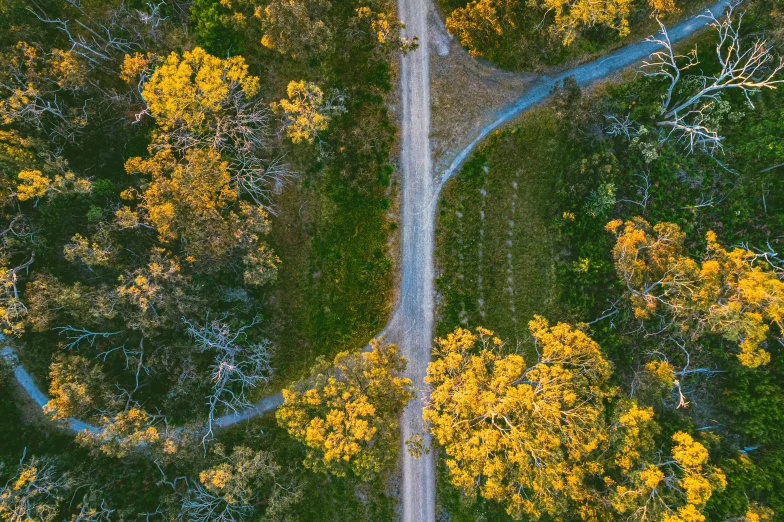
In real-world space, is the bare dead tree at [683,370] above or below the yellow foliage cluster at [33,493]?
below

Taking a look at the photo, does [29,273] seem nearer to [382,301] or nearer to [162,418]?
[162,418]

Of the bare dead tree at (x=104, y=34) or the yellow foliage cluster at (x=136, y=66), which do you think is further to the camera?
the bare dead tree at (x=104, y=34)

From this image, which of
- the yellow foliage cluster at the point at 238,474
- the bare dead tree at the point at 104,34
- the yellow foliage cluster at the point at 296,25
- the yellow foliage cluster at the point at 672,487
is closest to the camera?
the yellow foliage cluster at the point at 672,487

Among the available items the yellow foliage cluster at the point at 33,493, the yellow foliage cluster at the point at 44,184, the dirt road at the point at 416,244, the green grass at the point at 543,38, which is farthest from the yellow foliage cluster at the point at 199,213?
the green grass at the point at 543,38

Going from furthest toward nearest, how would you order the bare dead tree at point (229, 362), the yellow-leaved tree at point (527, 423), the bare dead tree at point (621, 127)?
the bare dead tree at point (621, 127), the bare dead tree at point (229, 362), the yellow-leaved tree at point (527, 423)

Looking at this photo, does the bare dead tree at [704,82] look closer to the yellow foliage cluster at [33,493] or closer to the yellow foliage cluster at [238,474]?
the yellow foliage cluster at [238,474]

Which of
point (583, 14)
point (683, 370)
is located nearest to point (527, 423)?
point (683, 370)
